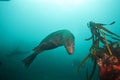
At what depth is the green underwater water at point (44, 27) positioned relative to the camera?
2052 cm

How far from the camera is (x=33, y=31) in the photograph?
39250 mm

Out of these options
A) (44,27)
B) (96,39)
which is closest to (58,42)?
(96,39)

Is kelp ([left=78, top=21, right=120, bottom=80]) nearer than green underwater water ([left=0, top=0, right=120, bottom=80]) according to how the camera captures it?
Yes

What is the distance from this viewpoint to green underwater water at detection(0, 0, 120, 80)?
67.3 feet

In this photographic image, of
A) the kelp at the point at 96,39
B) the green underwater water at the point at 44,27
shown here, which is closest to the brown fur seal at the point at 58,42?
the kelp at the point at 96,39

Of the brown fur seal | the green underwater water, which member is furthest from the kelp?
the green underwater water

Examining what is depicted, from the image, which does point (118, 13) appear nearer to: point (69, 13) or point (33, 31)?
point (69, 13)

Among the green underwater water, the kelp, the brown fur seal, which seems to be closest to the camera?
the brown fur seal

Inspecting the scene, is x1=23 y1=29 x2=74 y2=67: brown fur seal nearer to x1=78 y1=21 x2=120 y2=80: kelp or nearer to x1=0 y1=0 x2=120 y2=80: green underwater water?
x1=78 y1=21 x2=120 y2=80: kelp

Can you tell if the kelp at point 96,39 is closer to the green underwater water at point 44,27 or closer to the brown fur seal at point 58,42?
the brown fur seal at point 58,42

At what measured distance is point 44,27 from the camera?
40.0 metres

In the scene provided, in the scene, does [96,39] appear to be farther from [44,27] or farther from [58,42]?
[44,27]

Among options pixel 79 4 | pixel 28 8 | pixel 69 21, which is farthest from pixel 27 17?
pixel 79 4

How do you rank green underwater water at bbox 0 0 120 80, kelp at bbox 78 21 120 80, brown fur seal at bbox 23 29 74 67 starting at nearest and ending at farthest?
brown fur seal at bbox 23 29 74 67, kelp at bbox 78 21 120 80, green underwater water at bbox 0 0 120 80
